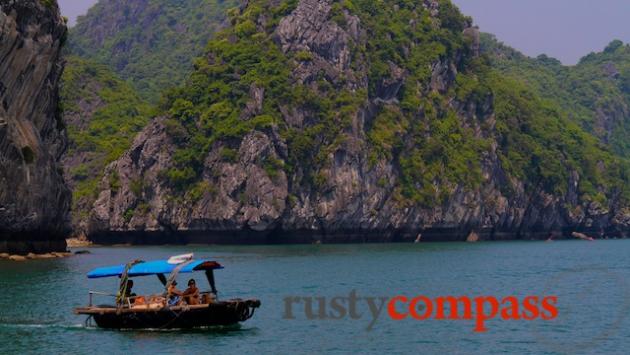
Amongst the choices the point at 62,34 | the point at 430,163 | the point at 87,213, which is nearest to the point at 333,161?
the point at 430,163

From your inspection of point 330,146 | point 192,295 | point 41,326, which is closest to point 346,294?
point 192,295

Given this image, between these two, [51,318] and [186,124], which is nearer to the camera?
[51,318]

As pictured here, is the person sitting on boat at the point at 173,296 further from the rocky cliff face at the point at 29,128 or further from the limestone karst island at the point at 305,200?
the rocky cliff face at the point at 29,128

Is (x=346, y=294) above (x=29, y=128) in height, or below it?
below

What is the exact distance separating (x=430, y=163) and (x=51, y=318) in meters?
114

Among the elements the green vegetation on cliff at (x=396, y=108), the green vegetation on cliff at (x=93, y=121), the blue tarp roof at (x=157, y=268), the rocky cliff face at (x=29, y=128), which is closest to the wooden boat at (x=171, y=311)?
the blue tarp roof at (x=157, y=268)

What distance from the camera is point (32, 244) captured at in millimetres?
94125

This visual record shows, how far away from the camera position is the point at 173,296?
4791 centimetres

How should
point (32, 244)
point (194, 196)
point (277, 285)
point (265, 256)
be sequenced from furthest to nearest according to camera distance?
point (194, 196) < point (265, 256) < point (32, 244) < point (277, 285)

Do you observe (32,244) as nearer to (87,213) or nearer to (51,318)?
(51,318)

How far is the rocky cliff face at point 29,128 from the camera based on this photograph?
84.9m

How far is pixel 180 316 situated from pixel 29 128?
48520 mm

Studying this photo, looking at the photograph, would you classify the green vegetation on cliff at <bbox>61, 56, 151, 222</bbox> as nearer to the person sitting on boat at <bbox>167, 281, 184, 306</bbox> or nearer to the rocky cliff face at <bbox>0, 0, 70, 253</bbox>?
the rocky cliff face at <bbox>0, 0, 70, 253</bbox>

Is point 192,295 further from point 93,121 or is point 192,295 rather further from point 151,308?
point 93,121
